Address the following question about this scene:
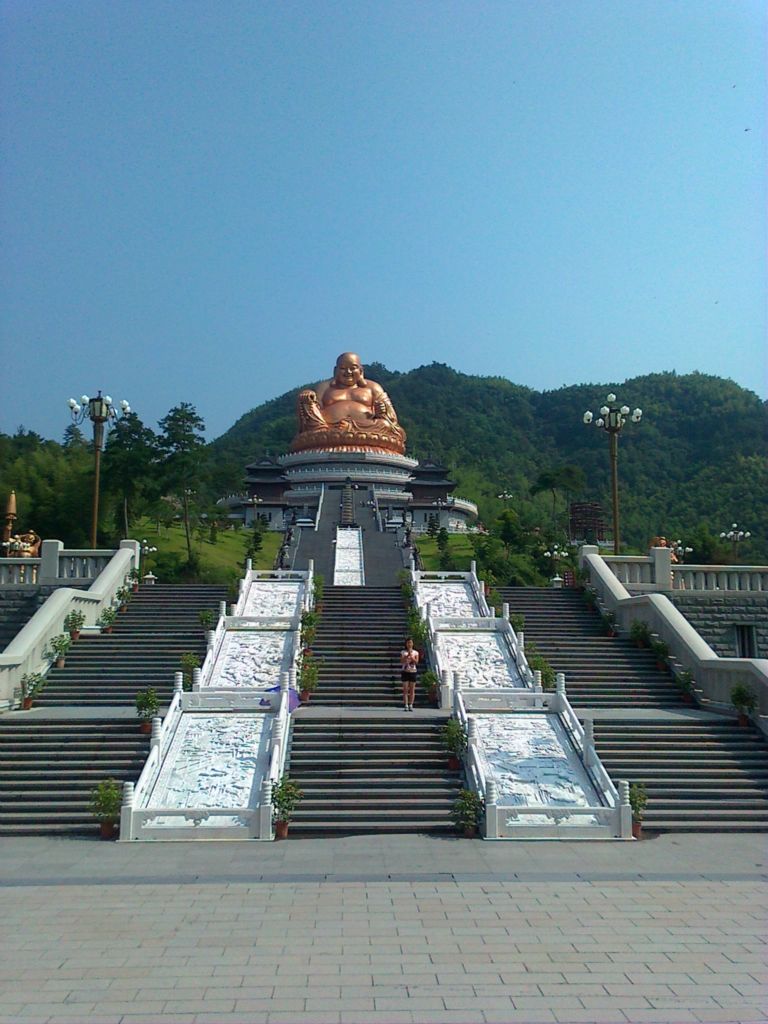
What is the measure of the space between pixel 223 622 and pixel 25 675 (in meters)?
4.41

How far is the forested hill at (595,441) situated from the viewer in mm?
75750

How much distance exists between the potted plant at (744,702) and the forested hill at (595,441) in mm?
40270

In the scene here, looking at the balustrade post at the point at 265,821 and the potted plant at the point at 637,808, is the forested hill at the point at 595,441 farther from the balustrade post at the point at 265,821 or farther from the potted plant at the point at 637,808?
the balustrade post at the point at 265,821

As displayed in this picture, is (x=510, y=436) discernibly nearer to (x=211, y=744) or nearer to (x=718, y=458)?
(x=718, y=458)

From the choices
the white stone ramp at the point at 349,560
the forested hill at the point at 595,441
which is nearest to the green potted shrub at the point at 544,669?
the white stone ramp at the point at 349,560

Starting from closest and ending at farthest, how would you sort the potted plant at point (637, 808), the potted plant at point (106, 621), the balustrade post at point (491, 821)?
the balustrade post at point (491, 821) < the potted plant at point (637, 808) < the potted plant at point (106, 621)

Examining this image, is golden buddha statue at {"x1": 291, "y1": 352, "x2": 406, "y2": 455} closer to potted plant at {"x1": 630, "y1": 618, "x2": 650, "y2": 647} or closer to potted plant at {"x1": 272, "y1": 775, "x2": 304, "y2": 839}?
potted plant at {"x1": 630, "y1": 618, "x2": 650, "y2": 647}

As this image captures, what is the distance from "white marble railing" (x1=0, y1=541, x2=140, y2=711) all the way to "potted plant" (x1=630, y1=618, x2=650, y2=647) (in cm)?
1298

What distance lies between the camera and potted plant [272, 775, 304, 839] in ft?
40.9

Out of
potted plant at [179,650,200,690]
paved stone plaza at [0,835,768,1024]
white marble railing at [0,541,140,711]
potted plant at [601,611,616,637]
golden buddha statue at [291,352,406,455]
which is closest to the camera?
paved stone plaza at [0,835,768,1024]

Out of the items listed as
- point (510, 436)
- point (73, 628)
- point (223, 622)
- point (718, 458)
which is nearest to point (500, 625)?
point (223, 622)

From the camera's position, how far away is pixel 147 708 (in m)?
15.3

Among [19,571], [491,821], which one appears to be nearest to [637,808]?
[491,821]

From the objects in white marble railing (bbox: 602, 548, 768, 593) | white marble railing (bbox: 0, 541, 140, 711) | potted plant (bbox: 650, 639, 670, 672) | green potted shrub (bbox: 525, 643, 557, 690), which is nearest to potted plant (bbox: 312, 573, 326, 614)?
white marble railing (bbox: 0, 541, 140, 711)
